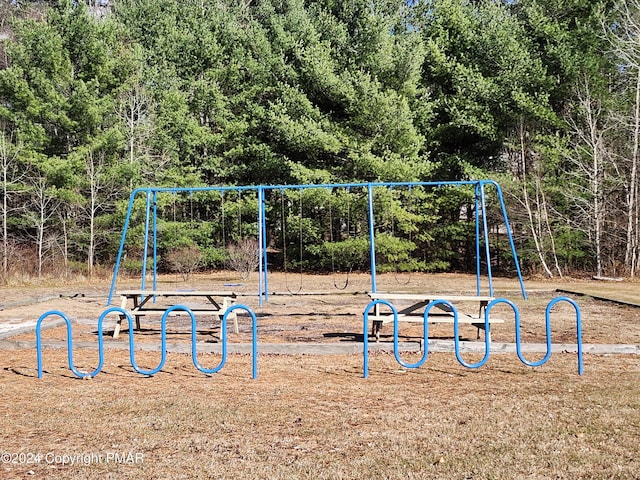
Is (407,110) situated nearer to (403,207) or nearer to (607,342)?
(403,207)

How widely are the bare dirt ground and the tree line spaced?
15.4 meters

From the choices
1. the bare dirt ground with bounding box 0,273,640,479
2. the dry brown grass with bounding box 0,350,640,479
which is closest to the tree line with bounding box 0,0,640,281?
the bare dirt ground with bounding box 0,273,640,479

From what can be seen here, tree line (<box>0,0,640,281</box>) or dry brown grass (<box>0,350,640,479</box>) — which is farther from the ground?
tree line (<box>0,0,640,281</box>)

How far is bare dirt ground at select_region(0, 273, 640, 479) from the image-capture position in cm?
391

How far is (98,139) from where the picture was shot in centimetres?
2489

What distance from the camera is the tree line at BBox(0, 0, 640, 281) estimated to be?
2284cm

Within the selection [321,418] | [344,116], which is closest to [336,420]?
[321,418]

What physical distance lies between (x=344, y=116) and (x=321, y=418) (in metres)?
23.8

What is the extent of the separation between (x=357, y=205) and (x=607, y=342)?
17.2m

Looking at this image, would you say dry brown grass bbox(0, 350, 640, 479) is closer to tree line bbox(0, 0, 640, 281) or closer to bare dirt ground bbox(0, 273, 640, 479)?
bare dirt ground bbox(0, 273, 640, 479)

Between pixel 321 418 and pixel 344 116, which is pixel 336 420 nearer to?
pixel 321 418

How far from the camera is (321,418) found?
16.3ft

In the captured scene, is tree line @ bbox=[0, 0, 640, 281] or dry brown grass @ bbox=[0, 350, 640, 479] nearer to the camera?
dry brown grass @ bbox=[0, 350, 640, 479]

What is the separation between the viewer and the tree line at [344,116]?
22844 mm
